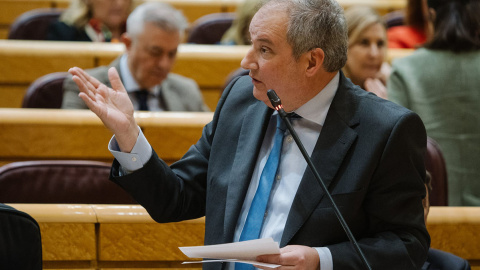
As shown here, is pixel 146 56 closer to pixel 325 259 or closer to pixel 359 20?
pixel 359 20

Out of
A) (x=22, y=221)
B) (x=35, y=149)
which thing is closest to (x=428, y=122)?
(x=35, y=149)

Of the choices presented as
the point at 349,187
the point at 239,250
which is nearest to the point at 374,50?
the point at 349,187

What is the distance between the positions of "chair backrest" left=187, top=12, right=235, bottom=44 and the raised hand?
1.84m

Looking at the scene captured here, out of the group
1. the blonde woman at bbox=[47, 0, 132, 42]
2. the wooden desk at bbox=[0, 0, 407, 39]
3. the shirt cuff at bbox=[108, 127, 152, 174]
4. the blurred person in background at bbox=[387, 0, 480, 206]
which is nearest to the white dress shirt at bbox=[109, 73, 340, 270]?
the shirt cuff at bbox=[108, 127, 152, 174]

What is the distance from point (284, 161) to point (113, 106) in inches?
10.2

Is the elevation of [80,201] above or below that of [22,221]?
below

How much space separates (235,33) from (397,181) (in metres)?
1.77

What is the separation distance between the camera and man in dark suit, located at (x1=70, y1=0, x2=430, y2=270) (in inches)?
38.2

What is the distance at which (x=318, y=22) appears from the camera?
99 cm

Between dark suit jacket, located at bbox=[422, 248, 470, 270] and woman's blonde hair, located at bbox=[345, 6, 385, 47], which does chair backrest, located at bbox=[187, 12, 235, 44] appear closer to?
woman's blonde hair, located at bbox=[345, 6, 385, 47]

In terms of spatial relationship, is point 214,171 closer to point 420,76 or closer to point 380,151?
point 380,151

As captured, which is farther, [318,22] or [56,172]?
[56,172]

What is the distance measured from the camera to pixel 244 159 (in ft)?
3.46

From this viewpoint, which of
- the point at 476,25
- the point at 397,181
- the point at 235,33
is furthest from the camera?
the point at 235,33
